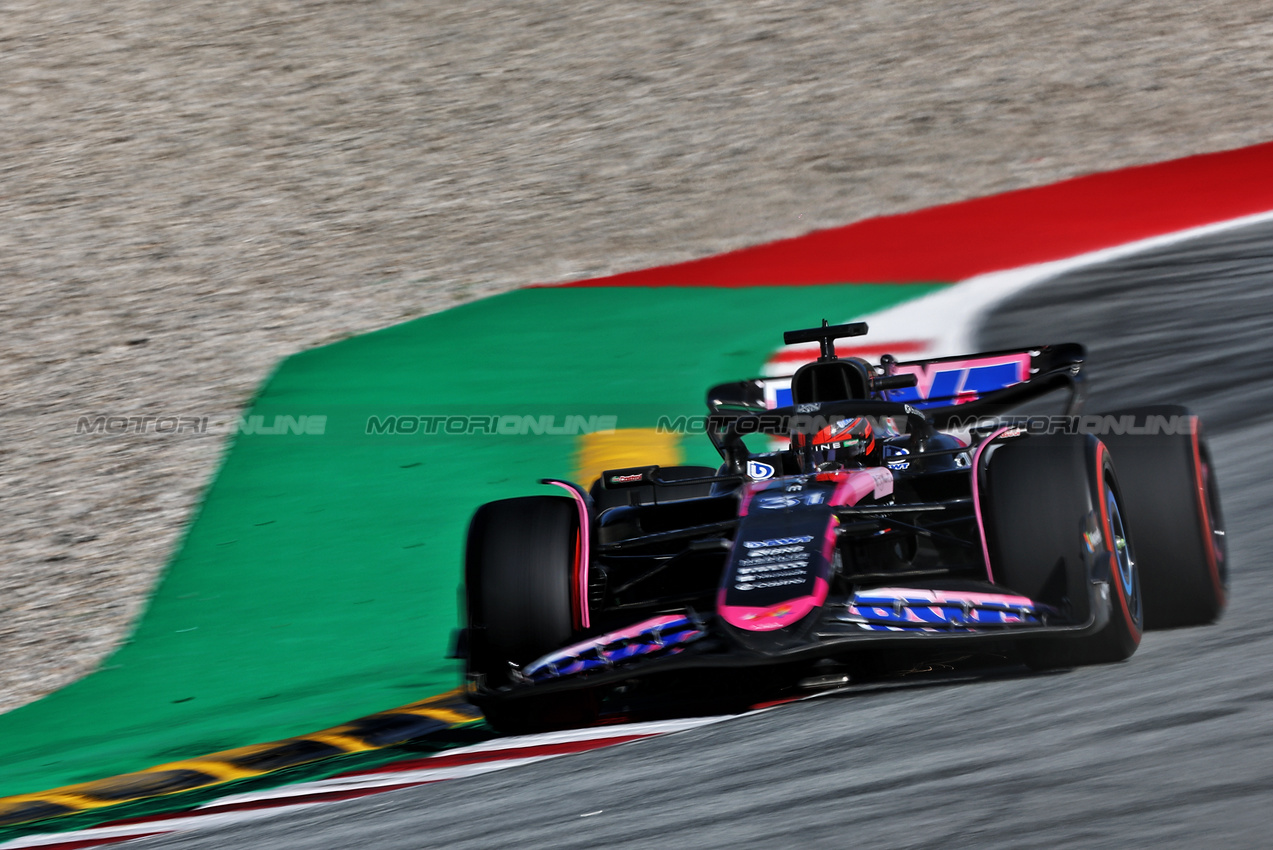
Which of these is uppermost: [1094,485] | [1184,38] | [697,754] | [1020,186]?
[1184,38]

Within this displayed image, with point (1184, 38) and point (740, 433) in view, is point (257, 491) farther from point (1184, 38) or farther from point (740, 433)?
point (1184, 38)

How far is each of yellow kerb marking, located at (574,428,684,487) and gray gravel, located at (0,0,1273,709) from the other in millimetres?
2443

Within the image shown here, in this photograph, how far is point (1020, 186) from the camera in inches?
575

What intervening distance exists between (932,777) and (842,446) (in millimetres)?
2052

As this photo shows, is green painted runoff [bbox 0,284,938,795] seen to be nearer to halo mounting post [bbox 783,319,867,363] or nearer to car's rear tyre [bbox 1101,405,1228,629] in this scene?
halo mounting post [bbox 783,319,867,363]

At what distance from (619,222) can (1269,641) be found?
37.0 feet

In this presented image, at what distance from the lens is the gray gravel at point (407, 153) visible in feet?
37.8

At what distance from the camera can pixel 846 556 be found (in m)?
5.34

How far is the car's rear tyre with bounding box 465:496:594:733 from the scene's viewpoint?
16.9 feet

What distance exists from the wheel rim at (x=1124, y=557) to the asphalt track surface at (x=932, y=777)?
0.17 meters

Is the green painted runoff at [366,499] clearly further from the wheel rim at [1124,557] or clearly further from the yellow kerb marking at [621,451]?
the wheel rim at [1124,557]

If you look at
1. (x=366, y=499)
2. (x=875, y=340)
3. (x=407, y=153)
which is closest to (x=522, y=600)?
(x=366, y=499)

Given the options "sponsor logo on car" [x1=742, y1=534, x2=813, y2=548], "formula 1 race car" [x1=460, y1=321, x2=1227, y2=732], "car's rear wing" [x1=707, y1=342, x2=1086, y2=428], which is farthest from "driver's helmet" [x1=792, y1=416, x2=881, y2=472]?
"sponsor logo on car" [x1=742, y1=534, x2=813, y2=548]

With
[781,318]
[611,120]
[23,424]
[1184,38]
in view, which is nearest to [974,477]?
[781,318]
